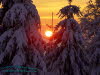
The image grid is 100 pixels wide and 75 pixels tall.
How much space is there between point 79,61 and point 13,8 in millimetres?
8732

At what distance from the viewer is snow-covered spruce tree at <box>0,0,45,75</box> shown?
948 centimetres

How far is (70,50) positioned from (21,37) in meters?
7.45

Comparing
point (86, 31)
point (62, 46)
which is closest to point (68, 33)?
point (62, 46)

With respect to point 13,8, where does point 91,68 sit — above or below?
below

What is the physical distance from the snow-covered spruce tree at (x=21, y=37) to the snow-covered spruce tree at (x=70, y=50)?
5.62 metres

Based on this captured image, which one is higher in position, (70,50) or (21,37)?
(21,37)

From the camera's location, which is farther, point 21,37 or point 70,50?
point 70,50

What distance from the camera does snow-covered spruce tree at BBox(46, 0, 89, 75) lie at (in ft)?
51.1

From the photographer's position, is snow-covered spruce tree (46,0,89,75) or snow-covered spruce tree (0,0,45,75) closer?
snow-covered spruce tree (0,0,45,75)

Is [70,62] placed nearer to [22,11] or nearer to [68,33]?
[68,33]

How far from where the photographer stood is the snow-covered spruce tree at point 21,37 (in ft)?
31.1

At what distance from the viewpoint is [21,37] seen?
31.3ft

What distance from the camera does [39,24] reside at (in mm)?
10375

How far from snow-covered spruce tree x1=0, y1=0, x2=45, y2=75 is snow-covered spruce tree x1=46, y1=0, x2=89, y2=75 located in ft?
18.5
